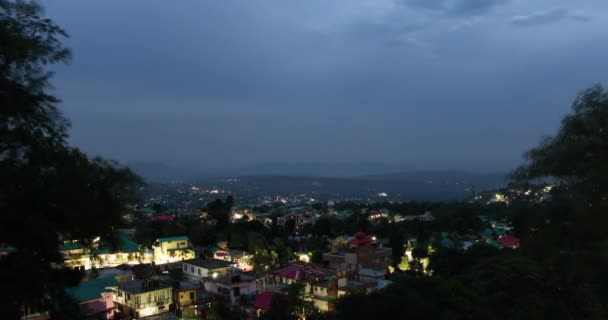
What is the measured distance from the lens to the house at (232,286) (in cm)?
1513

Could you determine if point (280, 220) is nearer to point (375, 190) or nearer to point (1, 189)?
point (1, 189)

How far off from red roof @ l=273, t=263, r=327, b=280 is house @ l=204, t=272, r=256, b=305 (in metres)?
1.71

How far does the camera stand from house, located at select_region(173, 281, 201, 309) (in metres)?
14.5

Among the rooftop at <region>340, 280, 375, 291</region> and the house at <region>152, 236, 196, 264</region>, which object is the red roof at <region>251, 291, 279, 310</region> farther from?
the house at <region>152, 236, 196, 264</region>

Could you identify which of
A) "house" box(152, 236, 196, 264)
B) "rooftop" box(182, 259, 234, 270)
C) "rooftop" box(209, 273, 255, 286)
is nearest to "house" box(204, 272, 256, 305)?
"rooftop" box(209, 273, 255, 286)

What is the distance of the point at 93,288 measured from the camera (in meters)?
13.8

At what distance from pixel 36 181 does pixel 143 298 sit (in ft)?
36.2

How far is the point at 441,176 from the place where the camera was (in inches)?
4624

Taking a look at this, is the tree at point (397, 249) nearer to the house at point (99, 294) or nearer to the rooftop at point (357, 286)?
the rooftop at point (357, 286)

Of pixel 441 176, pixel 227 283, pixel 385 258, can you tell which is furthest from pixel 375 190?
pixel 227 283

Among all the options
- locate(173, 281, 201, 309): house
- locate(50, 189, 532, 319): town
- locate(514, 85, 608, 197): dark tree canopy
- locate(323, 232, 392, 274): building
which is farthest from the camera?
locate(323, 232, 392, 274): building

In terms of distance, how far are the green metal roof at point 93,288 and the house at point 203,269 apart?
358 cm

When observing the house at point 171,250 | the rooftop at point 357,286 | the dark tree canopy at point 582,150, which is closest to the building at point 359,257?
the rooftop at point 357,286

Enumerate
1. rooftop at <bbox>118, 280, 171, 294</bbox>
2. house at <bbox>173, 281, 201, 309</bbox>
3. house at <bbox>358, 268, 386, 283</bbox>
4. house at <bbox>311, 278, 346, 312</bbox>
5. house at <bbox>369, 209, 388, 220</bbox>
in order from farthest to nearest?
house at <bbox>369, 209, 388, 220</bbox> → house at <bbox>358, 268, 386, 283</bbox> → house at <bbox>311, 278, 346, 312</bbox> → house at <bbox>173, 281, 201, 309</bbox> → rooftop at <bbox>118, 280, 171, 294</bbox>
